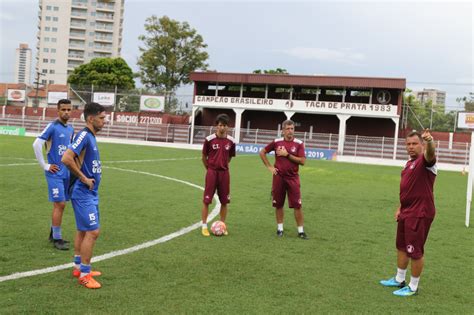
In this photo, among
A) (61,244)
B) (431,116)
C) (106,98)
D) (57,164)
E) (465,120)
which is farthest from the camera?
(106,98)

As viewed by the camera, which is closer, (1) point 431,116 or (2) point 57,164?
(2) point 57,164

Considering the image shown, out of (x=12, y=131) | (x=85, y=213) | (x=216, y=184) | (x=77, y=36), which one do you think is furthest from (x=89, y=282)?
(x=77, y=36)

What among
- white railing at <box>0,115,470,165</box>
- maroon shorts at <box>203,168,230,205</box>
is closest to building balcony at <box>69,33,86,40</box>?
white railing at <box>0,115,470,165</box>

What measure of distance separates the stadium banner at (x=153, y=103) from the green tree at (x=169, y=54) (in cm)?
1439

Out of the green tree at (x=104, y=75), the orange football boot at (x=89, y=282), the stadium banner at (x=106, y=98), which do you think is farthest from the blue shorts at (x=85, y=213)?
the green tree at (x=104, y=75)

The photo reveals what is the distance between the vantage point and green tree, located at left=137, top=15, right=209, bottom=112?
209 ft

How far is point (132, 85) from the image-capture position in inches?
2985

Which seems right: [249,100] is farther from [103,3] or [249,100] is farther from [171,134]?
[103,3]

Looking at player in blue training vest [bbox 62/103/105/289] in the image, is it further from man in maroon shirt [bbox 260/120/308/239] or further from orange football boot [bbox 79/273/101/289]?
man in maroon shirt [bbox 260/120/308/239]

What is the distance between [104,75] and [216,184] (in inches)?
2719

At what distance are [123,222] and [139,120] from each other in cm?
4188

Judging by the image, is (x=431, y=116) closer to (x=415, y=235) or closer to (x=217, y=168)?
(x=217, y=168)

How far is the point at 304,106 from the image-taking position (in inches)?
1726

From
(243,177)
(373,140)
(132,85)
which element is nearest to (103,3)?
(132,85)
